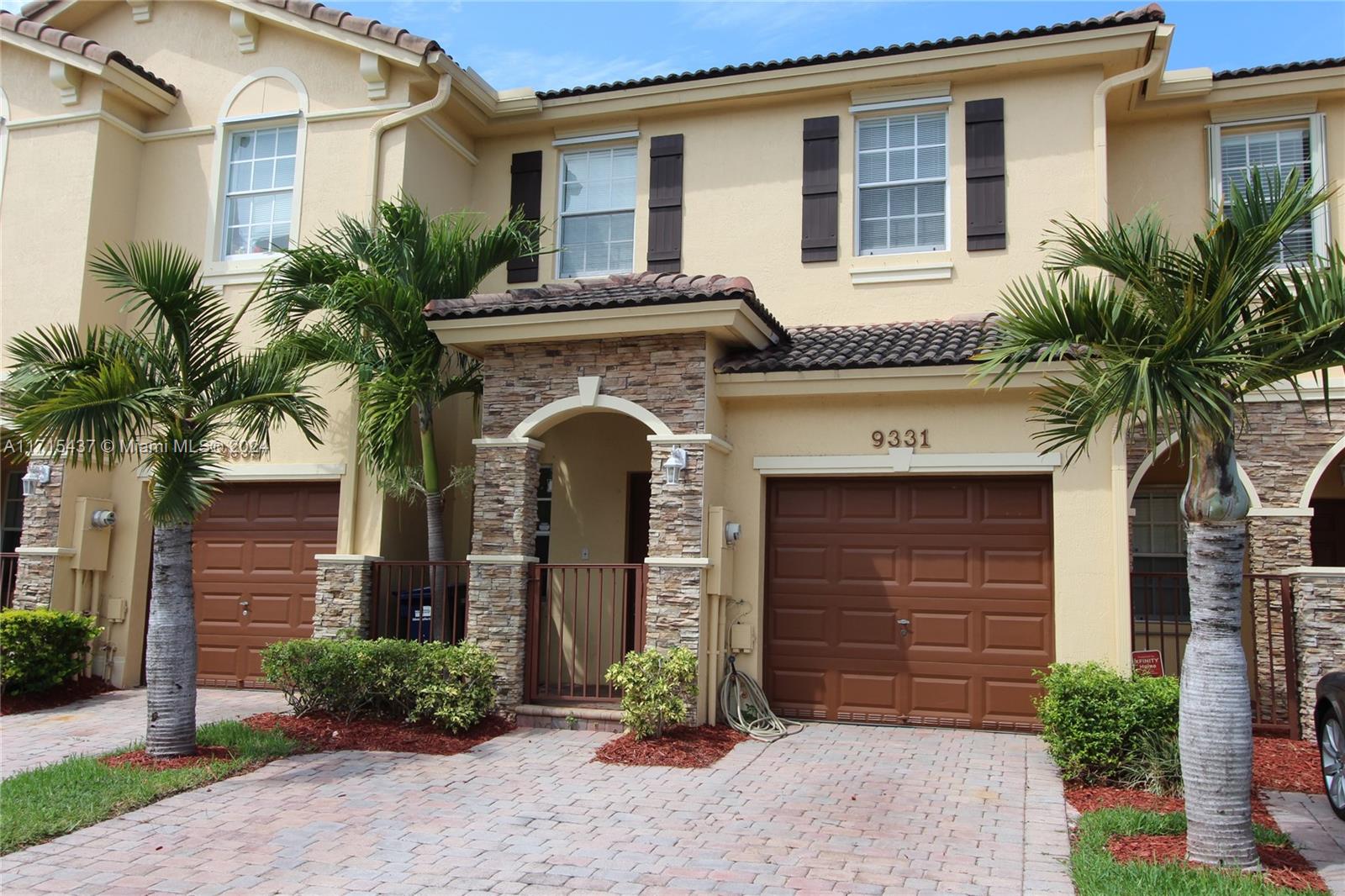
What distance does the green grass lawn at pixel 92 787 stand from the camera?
7098mm

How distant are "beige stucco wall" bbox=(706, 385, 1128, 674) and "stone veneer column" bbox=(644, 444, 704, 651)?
0.33m

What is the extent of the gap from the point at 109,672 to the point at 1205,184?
14671 mm

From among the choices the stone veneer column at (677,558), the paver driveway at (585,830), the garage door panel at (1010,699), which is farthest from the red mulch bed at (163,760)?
the garage door panel at (1010,699)

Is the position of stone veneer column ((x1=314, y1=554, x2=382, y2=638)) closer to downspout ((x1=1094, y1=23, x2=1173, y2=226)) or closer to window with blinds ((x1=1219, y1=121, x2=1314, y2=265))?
downspout ((x1=1094, y1=23, x2=1173, y2=226))

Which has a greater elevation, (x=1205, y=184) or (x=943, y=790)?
(x=1205, y=184)

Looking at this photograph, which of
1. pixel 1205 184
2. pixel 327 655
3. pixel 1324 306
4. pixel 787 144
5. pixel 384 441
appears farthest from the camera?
pixel 787 144

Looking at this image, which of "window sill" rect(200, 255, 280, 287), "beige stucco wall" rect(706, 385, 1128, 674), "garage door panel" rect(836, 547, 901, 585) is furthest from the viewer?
"window sill" rect(200, 255, 280, 287)

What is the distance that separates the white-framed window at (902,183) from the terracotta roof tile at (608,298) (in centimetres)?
222

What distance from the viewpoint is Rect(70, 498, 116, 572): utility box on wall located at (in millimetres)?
12945

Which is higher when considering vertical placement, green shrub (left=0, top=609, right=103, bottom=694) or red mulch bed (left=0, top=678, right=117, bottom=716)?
green shrub (left=0, top=609, right=103, bottom=694)

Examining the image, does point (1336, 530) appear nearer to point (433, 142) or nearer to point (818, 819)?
point (818, 819)

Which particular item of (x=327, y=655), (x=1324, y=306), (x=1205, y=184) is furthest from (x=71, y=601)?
(x=1205, y=184)

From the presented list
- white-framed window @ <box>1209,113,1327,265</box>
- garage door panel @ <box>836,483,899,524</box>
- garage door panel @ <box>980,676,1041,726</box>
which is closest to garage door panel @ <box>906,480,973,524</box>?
garage door panel @ <box>836,483,899,524</box>

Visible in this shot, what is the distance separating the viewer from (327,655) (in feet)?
34.0
